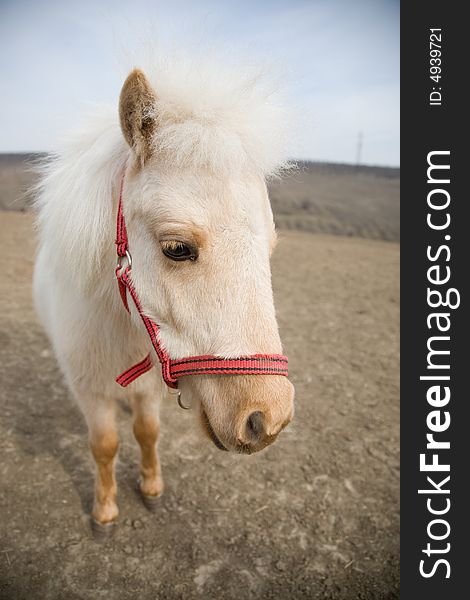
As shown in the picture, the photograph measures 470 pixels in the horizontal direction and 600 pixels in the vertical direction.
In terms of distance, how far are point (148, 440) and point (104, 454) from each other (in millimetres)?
311

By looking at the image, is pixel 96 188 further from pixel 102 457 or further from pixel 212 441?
pixel 102 457

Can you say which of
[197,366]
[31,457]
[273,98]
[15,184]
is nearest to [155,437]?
[31,457]

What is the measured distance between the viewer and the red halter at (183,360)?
1.40 metres

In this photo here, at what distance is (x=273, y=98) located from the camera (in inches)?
69.0

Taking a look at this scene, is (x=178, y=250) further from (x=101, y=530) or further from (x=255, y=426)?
(x=101, y=530)

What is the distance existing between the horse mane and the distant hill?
42.1 ft

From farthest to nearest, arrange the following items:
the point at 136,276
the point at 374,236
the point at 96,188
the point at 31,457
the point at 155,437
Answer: the point at 374,236
the point at 31,457
the point at 155,437
the point at 96,188
the point at 136,276

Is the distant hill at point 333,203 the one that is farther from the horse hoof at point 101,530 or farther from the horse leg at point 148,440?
the horse hoof at point 101,530

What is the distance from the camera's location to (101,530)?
8.59 feet

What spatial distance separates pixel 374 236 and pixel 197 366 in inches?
555

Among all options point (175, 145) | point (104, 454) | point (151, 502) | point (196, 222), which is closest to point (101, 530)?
point (151, 502)

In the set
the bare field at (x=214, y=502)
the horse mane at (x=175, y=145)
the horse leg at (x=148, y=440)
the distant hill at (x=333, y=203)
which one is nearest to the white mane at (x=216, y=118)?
the horse mane at (x=175, y=145)

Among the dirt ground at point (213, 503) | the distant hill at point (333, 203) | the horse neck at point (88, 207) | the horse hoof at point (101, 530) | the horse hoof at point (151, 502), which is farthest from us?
the distant hill at point (333, 203)

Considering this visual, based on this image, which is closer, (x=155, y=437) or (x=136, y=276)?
(x=136, y=276)
